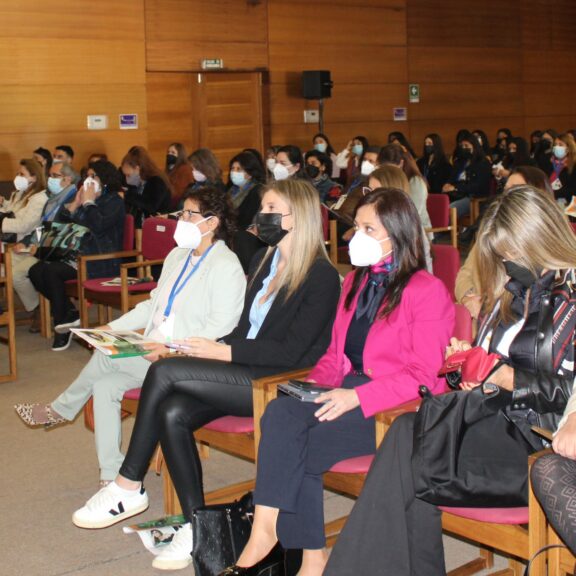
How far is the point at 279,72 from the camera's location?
12.5 metres

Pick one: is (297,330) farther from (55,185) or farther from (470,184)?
(470,184)

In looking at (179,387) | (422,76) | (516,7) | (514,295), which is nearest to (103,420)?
(179,387)

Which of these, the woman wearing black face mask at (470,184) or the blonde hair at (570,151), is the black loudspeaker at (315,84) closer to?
the woman wearing black face mask at (470,184)

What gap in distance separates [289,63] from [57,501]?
31.6 ft

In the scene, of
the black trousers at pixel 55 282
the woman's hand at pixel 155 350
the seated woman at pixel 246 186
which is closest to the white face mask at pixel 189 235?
the woman's hand at pixel 155 350

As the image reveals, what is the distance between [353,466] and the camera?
2799mm

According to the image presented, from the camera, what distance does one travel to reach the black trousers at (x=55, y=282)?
6.57 meters

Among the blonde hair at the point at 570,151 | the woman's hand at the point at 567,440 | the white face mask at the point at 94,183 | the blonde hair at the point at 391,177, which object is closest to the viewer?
the woman's hand at the point at 567,440

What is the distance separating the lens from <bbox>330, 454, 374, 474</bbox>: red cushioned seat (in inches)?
110

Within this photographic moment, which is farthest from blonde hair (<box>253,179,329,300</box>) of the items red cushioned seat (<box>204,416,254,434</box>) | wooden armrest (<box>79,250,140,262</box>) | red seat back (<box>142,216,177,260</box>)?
wooden armrest (<box>79,250,140,262</box>)

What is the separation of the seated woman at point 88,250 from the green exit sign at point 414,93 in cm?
816

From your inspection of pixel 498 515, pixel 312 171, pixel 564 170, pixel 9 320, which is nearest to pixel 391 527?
pixel 498 515

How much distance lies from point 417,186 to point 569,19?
33.7 ft

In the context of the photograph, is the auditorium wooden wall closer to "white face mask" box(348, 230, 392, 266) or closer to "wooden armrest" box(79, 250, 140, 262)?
"wooden armrest" box(79, 250, 140, 262)
